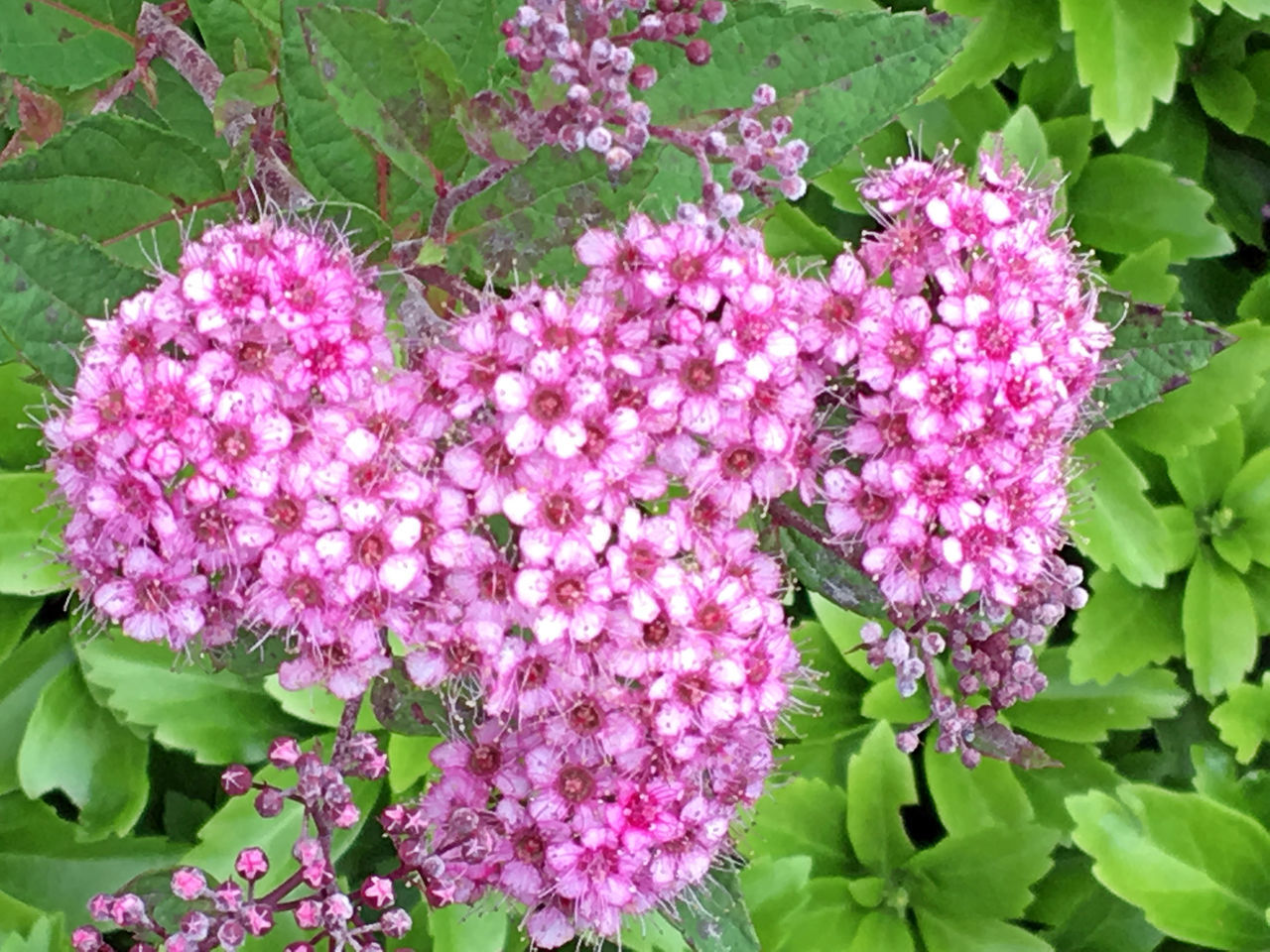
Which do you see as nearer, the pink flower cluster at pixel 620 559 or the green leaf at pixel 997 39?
the pink flower cluster at pixel 620 559

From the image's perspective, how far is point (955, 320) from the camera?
2.72 ft

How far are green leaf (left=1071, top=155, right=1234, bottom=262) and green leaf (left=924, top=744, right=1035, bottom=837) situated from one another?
0.71 meters

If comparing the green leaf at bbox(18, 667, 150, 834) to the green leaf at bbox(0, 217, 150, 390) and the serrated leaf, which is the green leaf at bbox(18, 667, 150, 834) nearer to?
the green leaf at bbox(0, 217, 150, 390)

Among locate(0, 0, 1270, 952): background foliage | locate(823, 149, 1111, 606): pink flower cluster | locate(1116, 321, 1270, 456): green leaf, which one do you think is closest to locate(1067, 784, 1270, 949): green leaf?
locate(0, 0, 1270, 952): background foliage

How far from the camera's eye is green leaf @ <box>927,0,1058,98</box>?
1479 millimetres

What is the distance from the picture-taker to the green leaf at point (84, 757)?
4.27 ft

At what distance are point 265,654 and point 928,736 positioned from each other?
0.95 meters

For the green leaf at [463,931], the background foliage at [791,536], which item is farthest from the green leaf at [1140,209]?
the green leaf at [463,931]

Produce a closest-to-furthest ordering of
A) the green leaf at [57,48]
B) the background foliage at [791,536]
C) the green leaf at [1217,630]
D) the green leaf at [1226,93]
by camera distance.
→ the background foliage at [791,536] < the green leaf at [57,48] < the green leaf at [1217,630] < the green leaf at [1226,93]

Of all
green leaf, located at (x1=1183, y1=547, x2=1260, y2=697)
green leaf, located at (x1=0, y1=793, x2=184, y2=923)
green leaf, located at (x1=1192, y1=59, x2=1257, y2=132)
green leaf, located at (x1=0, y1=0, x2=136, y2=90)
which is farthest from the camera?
green leaf, located at (x1=1192, y1=59, x2=1257, y2=132)

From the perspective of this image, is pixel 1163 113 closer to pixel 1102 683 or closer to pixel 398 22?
pixel 1102 683

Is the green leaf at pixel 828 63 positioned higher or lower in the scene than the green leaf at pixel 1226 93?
higher

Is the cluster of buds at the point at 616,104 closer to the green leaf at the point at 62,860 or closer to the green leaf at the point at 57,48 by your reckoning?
the green leaf at the point at 57,48

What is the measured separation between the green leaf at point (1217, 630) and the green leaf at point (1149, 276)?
1.15ft
